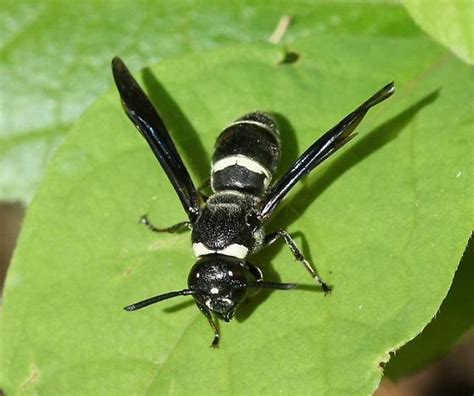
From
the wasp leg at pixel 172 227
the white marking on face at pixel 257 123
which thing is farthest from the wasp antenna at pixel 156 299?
the white marking on face at pixel 257 123

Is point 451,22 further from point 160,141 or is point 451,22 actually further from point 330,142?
point 160,141

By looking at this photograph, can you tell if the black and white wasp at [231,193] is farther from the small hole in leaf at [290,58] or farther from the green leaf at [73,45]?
the green leaf at [73,45]

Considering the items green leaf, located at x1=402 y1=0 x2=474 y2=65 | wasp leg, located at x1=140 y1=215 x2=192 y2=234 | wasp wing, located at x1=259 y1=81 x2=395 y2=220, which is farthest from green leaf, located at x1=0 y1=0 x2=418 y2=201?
wasp leg, located at x1=140 y1=215 x2=192 y2=234

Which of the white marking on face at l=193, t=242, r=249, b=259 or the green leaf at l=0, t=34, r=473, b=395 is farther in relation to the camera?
the white marking on face at l=193, t=242, r=249, b=259

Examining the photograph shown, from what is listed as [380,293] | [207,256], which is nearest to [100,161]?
[207,256]

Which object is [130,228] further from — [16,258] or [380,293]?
[380,293]

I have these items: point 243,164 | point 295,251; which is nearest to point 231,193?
point 243,164

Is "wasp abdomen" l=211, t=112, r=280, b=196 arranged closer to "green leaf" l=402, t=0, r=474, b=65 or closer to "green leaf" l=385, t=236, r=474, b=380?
"green leaf" l=402, t=0, r=474, b=65
